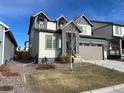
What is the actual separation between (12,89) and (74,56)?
Result: 12.1 metres

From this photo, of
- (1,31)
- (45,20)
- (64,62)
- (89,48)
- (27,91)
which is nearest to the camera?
(27,91)

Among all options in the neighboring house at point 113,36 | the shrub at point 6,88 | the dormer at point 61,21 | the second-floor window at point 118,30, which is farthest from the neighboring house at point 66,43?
the shrub at point 6,88

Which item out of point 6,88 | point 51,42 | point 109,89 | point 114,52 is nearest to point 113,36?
point 114,52

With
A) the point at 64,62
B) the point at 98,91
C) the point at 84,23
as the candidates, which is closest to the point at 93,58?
the point at 64,62

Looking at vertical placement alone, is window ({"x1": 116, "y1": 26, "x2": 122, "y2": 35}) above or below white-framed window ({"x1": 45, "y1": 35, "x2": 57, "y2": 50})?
above

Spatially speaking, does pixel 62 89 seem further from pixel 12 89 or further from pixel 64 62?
pixel 64 62

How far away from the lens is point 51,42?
19516 mm

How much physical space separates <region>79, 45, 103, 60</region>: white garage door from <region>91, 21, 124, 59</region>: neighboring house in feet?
14.0

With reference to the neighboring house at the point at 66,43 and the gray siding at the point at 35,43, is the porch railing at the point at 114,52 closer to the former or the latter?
the neighboring house at the point at 66,43

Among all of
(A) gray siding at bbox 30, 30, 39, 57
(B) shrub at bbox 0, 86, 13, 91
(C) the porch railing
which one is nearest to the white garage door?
(C) the porch railing

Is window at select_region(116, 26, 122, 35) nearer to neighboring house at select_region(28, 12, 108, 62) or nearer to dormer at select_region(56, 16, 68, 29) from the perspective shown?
neighboring house at select_region(28, 12, 108, 62)

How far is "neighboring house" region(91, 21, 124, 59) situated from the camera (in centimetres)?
2732

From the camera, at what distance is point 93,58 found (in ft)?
75.6

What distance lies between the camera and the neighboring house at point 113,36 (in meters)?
27.3
